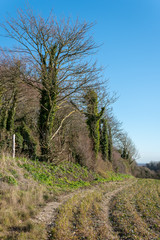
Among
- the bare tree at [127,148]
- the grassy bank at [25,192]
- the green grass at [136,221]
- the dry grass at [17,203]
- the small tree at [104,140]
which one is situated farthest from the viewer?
the bare tree at [127,148]

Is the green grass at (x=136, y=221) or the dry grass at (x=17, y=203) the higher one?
the dry grass at (x=17, y=203)

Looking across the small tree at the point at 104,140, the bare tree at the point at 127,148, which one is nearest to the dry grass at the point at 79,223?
the small tree at the point at 104,140

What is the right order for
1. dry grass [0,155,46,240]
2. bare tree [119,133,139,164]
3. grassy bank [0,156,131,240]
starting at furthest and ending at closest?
1. bare tree [119,133,139,164]
2. grassy bank [0,156,131,240]
3. dry grass [0,155,46,240]

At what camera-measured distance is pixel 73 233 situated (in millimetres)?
5359

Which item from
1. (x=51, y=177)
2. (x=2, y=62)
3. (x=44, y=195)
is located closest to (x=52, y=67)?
(x=2, y=62)

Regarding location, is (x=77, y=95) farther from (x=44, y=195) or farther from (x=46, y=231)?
(x=46, y=231)

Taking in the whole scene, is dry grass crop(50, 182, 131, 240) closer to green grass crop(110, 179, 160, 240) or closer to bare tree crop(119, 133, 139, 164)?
green grass crop(110, 179, 160, 240)

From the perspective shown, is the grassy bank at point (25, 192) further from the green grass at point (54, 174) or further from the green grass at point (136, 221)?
the green grass at point (136, 221)

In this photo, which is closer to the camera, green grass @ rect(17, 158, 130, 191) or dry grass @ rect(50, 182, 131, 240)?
dry grass @ rect(50, 182, 131, 240)

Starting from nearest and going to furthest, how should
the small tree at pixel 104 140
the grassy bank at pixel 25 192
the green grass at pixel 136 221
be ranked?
the grassy bank at pixel 25 192
the green grass at pixel 136 221
the small tree at pixel 104 140

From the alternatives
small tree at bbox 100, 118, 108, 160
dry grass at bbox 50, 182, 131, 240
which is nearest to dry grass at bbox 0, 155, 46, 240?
dry grass at bbox 50, 182, 131, 240

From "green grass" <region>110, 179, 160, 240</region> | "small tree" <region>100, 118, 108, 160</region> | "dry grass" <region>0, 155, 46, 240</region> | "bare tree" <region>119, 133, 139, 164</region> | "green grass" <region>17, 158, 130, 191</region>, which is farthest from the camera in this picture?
"bare tree" <region>119, 133, 139, 164</region>

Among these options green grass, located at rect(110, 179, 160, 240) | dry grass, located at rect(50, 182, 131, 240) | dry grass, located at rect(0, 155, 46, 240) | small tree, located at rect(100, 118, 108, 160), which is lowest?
green grass, located at rect(110, 179, 160, 240)

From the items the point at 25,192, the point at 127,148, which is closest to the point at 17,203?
the point at 25,192
